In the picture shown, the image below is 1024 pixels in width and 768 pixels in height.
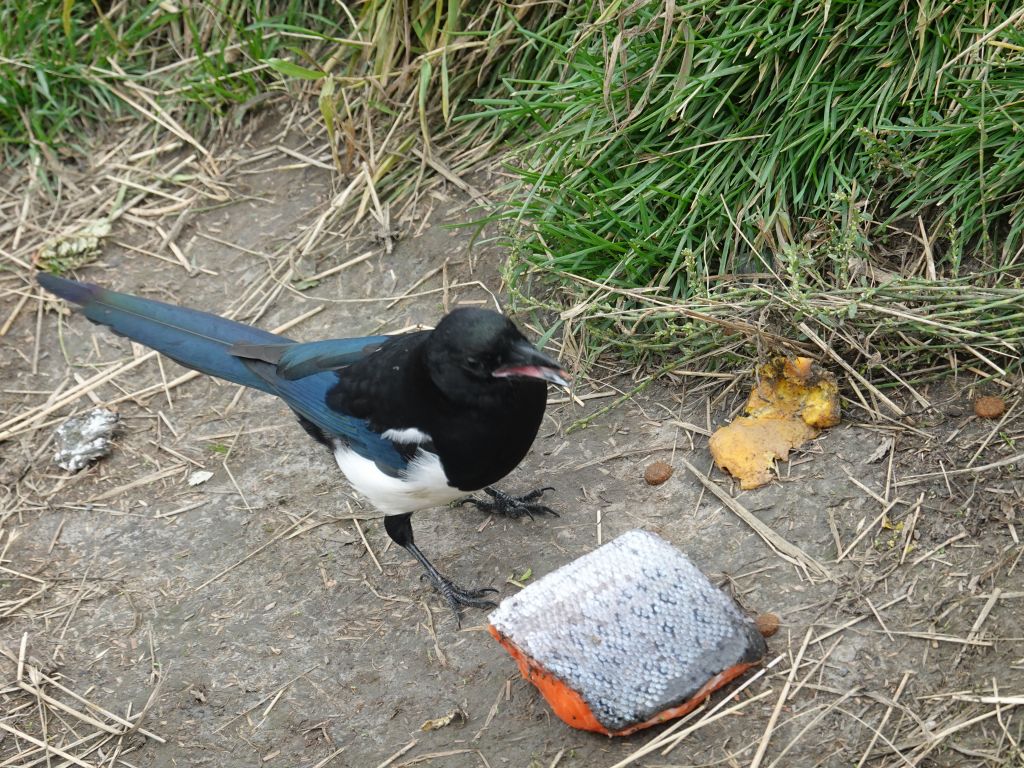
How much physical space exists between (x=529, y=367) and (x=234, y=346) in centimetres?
127

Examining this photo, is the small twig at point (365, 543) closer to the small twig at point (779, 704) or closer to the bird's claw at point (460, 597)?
the bird's claw at point (460, 597)

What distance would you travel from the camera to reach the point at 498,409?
3.08 meters

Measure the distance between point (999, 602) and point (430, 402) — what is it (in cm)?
163

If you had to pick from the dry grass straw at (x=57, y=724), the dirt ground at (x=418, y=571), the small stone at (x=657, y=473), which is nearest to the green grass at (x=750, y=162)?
the dirt ground at (x=418, y=571)

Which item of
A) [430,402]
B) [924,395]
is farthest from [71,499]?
[924,395]

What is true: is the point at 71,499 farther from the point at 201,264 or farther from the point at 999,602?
the point at 999,602

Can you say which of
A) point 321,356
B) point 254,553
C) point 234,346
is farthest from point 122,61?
point 254,553

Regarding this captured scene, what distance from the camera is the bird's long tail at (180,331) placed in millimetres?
3756

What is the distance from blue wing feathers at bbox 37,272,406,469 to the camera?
359cm

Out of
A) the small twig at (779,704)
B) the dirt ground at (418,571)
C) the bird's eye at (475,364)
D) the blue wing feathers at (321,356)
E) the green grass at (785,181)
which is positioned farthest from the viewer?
the blue wing feathers at (321,356)

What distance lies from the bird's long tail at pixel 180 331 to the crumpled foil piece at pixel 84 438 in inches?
23.0

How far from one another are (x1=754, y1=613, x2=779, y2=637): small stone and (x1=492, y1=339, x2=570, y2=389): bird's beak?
2.70 feet

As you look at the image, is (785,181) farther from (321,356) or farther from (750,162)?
(321,356)

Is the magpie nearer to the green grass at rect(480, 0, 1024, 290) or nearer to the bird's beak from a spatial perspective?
the bird's beak
